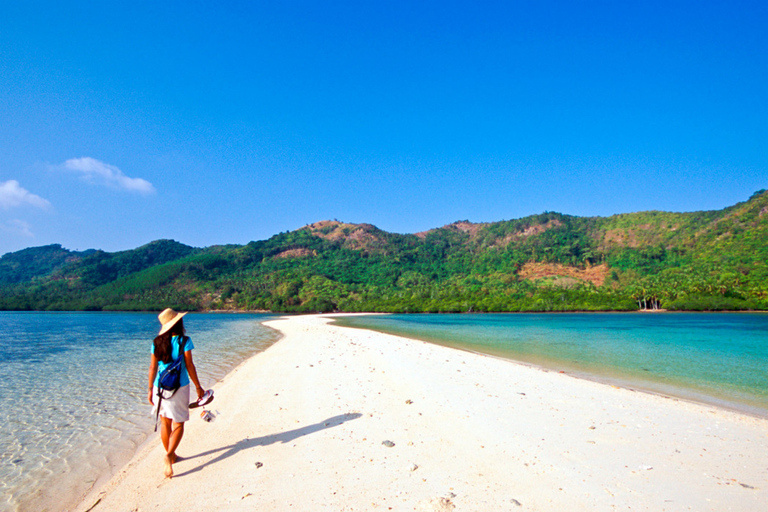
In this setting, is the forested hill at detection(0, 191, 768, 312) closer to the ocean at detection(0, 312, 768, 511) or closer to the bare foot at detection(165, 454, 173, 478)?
the ocean at detection(0, 312, 768, 511)

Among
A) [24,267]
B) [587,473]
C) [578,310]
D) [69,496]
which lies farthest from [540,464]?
[24,267]

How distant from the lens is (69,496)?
4.70 metres

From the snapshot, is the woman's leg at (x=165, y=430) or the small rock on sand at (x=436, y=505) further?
the woman's leg at (x=165, y=430)

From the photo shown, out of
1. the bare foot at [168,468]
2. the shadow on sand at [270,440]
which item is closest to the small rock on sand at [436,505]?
the shadow on sand at [270,440]

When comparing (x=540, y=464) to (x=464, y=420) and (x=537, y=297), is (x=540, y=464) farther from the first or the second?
(x=537, y=297)

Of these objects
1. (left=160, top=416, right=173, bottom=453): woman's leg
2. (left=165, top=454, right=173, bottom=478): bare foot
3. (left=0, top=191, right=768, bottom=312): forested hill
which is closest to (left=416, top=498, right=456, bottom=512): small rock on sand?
(left=165, top=454, right=173, bottom=478): bare foot

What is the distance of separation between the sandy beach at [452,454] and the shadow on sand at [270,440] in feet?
0.11

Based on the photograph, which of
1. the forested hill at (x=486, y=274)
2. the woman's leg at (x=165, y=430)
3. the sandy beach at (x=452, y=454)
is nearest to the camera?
the sandy beach at (x=452, y=454)

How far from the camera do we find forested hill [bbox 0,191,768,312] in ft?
328

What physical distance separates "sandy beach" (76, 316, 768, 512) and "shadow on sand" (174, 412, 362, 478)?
3 centimetres

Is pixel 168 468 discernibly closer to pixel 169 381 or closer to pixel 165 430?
pixel 165 430

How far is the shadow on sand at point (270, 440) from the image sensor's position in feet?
17.7

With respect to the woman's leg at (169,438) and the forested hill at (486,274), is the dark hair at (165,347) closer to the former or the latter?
the woman's leg at (169,438)

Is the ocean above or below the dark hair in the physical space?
below
